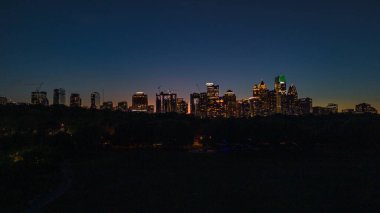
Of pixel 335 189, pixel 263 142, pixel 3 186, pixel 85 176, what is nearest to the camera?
pixel 3 186

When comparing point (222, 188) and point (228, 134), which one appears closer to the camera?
point (222, 188)

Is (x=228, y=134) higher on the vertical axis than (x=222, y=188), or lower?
higher

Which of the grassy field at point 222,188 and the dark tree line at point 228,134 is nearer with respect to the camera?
the grassy field at point 222,188

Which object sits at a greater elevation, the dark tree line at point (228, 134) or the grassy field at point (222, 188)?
the dark tree line at point (228, 134)

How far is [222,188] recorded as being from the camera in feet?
79.8

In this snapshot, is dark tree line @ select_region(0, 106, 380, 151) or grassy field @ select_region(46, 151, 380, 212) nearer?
grassy field @ select_region(46, 151, 380, 212)

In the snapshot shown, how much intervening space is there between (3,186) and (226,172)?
16.6m

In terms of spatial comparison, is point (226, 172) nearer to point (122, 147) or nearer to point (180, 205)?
point (180, 205)

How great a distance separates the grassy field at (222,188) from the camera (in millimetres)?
19359

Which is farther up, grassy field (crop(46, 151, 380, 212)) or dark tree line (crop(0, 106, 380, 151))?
dark tree line (crop(0, 106, 380, 151))

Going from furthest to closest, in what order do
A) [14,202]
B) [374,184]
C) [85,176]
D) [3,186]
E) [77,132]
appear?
[77,132] < [85,176] < [374,184] < [3,186] < [14,202]

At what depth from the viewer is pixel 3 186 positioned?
21.9 m

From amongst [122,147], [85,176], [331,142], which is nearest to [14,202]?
[85,176]

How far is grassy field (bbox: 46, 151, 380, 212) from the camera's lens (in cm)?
A: 1936
